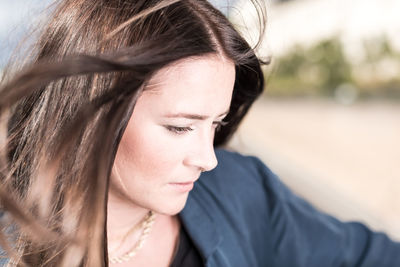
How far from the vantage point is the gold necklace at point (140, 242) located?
27.9 inches

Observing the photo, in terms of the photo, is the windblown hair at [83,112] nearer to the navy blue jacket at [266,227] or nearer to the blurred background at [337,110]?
the navy blue jacket at [266,227]

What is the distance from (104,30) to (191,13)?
0.10 meters

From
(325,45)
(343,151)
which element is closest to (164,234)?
Answer: (343,151)

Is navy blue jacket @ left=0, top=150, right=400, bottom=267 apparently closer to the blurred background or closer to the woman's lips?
the woman's lips

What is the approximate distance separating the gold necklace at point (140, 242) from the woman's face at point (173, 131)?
13 cm

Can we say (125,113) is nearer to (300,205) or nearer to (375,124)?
(300,205)

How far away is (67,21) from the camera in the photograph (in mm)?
598

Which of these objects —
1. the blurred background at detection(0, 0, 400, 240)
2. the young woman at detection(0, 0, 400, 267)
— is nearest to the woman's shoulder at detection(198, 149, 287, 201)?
the young woman at detection(0, 0, 400, 267)

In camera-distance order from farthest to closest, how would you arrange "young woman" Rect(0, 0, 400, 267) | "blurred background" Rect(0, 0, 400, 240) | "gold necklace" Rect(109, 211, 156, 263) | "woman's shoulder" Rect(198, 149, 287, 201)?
"blurred background" Rect(0, 0, 400, 240), "woman's shoulder" Rect(198, 149, 287, 201), "gold necklace" Rect(109, 211, 156, 263), "young woman" Rect(0, 0, 400, 267)

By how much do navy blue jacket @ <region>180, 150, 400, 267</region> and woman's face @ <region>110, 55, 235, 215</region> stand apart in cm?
16

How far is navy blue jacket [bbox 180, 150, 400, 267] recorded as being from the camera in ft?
2.54

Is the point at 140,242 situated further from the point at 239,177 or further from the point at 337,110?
the point at 337,110

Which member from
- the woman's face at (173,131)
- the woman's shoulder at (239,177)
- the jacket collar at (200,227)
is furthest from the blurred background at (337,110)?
the woman's face at (173,131)

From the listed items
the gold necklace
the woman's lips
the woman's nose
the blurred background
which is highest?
the woman's nose
